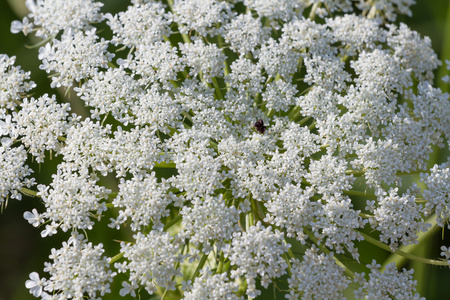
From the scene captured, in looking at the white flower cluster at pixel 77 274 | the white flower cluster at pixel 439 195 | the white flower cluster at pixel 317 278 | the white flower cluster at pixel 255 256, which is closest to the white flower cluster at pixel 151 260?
the white flower cluster at pixel 77 274

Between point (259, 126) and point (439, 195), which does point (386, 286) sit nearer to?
point (439, 195)

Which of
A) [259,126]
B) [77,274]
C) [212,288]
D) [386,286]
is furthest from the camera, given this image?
[259,126]

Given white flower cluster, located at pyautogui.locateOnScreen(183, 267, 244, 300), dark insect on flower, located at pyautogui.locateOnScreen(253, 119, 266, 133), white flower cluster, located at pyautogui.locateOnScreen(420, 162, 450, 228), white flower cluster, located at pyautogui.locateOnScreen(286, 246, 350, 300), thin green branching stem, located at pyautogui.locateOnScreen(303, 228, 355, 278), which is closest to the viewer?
white flower cluster, located at pyautogui.locateOnScreen(183, 267, 244, 300)

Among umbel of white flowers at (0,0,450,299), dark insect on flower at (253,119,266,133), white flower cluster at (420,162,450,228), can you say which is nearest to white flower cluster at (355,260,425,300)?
umbel of white flowers at (0,0,450,299)

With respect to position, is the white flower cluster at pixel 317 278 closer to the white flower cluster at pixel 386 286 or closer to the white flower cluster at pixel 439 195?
the white flower cluster at pixel 386 286

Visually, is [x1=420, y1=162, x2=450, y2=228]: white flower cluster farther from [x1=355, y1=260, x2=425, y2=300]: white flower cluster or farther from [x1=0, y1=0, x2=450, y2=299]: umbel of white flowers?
[x1=355, y1=260, x2=425, y2=300]: white flower cluster

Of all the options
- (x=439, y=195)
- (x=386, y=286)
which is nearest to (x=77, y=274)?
(x=386, y=286)

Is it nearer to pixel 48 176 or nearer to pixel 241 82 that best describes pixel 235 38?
pixel 241 82

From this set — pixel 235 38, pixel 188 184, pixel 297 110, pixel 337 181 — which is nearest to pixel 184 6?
pixel 235 38

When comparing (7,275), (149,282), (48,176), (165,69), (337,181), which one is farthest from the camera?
(7,275)
